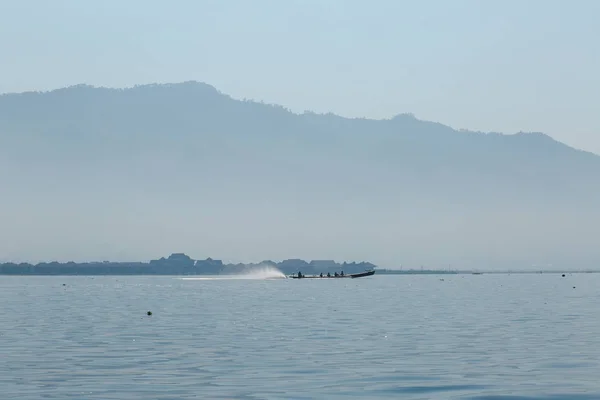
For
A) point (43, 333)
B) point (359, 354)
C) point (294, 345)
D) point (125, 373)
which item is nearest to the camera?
point (125, 373)

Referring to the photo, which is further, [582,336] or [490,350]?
[582,336]

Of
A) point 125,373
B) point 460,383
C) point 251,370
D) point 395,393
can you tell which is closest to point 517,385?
point 460,383

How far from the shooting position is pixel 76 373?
47594 millimetres

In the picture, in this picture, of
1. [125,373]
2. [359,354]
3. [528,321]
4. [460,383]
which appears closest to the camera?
[460,383]

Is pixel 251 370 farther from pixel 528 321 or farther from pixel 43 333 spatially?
pixel 528 321

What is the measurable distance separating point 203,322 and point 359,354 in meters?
32.5

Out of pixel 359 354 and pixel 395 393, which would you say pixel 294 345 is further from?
pixel 395 393

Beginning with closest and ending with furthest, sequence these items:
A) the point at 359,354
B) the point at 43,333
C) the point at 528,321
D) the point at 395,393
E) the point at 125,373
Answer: the point at 395,393 → the point at 125,373 → the point at 359,354 → the point at 43,333 → the point at 528,321

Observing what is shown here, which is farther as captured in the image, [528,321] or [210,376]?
[528,321]

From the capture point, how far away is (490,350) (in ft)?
190

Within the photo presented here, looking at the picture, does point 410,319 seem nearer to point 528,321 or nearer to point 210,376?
point 528,321

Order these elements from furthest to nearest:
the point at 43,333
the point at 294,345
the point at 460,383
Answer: the point at 43,333, the point at 294,345, the point at 460,383

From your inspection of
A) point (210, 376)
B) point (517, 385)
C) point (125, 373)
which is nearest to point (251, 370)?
point (210, 376)

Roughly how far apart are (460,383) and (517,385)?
2455 millimetres
